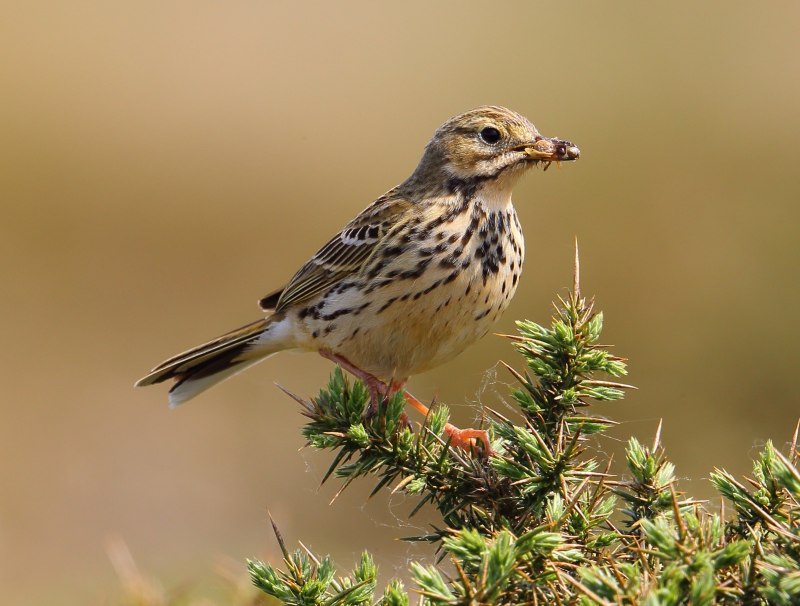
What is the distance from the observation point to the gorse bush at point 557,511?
1.78 metres

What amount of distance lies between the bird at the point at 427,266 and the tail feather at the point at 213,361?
0.04 meters

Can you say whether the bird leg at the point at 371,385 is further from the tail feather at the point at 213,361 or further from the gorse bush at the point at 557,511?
the tail feather at the point at 213,361

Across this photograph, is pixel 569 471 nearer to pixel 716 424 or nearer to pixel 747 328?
pixel 716 424

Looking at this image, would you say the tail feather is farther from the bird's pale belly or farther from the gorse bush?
the gorse bush

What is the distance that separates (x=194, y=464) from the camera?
906cm

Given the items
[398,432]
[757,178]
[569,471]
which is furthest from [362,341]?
[757,178]

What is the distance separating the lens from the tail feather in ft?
16.7

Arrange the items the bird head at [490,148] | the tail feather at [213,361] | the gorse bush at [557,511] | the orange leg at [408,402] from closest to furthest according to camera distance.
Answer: the gorse bush at [557,511]
the orange leg at [408,402]
the bird head at [490,148]
the tail feather at [213,361]

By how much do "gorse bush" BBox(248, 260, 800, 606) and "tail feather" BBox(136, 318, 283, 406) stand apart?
2311mm

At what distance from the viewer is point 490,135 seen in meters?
4.52

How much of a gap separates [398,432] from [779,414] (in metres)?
5.33

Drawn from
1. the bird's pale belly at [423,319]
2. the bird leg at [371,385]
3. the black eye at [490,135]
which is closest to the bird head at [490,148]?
the black eye at [490,135]

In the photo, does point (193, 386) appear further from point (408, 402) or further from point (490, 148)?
point (490, 148)

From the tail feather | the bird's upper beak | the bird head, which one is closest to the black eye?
the bird head
